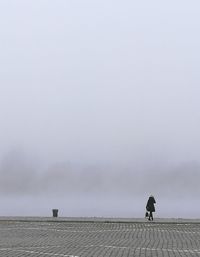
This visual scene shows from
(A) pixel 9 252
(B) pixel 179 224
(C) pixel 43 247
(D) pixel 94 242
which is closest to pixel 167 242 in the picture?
(D) pixel 94 242

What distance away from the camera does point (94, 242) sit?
23.9 m

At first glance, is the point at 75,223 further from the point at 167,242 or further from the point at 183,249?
the point at 183,249

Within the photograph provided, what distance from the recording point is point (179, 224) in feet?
127

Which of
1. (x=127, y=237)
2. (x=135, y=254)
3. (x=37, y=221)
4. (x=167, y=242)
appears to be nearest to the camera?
(x=135, y=254)

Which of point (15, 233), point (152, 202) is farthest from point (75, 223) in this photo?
point (15, 233)

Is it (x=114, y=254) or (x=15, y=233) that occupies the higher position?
(x=15, y=233)

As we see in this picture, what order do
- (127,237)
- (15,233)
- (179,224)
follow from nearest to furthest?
1. (127,237)
2. (15,233)
3. (179,224)

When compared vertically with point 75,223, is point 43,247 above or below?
below

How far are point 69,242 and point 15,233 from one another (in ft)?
20.5

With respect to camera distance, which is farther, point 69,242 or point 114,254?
point 69,242

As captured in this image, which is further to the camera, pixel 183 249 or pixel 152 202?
pixel 152 202

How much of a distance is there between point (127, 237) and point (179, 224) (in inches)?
503

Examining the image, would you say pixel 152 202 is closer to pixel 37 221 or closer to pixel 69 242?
pixel 37 221

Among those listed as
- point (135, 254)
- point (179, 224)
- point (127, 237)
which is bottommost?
point (135, 254)
